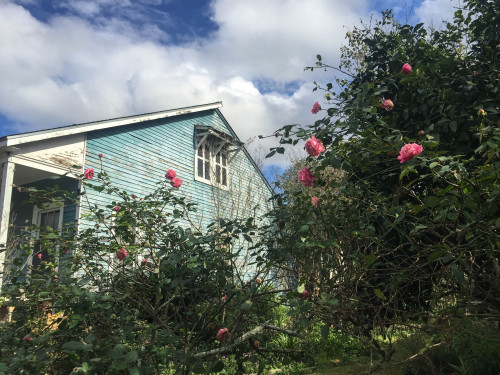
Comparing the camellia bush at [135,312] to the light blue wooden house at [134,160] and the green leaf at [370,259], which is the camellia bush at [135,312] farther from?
the light blue wooden house at [134,160]

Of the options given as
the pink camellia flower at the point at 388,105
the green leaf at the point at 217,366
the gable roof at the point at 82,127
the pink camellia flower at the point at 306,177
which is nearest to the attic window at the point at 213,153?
the gable roof at the point at 82,127

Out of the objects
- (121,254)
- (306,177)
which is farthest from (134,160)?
(306,177)

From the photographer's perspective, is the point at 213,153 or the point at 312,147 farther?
the point at 213,153

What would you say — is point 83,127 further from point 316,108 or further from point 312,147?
point 312,147

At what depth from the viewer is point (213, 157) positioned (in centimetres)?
1270

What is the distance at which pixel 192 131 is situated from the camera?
12.4 meters

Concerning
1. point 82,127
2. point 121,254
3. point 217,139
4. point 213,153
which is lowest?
point 121,254

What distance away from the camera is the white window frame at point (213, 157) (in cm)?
1215

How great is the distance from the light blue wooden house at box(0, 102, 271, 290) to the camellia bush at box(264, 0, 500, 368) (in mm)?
3010

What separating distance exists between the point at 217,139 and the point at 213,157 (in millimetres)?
820

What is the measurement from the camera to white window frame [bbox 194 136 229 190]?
1215 cm

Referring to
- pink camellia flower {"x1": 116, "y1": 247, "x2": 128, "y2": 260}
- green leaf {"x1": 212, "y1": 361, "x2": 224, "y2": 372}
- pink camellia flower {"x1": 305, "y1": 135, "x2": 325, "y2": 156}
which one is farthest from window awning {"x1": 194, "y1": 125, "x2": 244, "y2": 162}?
green leaf {"x1": 212, "y1": 361, "x2": 224, "y2": 372}

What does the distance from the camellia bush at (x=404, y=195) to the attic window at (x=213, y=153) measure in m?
8.65

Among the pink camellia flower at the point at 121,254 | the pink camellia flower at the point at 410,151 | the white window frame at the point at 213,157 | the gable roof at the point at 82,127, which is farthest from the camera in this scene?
the white window frame at the point at 213,157
